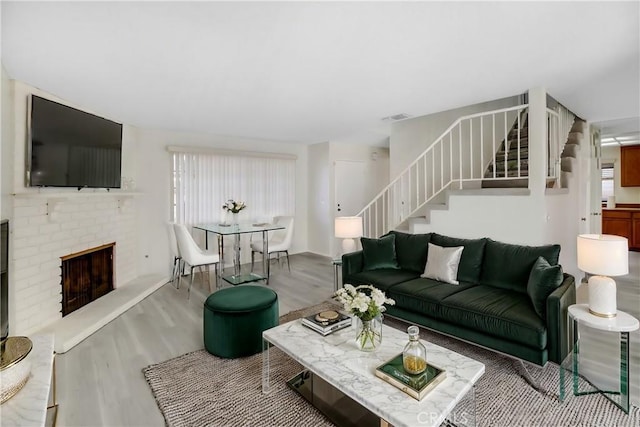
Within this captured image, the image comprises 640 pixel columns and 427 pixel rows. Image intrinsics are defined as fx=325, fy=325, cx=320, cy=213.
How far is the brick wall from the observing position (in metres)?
2.86

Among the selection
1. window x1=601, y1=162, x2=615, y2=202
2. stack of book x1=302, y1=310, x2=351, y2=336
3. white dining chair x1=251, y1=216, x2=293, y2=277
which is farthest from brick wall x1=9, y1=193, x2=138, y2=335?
window x1=601, y1=162, x2=615, y2=202

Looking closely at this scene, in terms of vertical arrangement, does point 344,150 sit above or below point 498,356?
above

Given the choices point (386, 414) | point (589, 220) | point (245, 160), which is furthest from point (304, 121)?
point (589, 220)

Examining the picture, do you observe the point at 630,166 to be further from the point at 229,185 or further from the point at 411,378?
the point at 411,378

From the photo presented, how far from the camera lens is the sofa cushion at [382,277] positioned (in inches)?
126

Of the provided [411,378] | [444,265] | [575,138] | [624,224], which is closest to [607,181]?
[624,224]

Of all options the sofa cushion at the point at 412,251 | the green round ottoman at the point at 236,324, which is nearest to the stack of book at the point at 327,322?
the green round ottoman at the point at 236,324

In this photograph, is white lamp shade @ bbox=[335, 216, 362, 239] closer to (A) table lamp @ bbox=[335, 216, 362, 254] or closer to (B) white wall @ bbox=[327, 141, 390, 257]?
(A) table lamp @ bbox=[335, 216, 362, 254]

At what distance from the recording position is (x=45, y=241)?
3.16 meters

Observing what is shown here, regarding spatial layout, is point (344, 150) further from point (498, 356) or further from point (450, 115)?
point (498, 356)

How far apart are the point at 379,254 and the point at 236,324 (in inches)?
69.5

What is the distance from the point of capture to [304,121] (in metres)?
4.69

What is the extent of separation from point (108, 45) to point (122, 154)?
258 centimetres

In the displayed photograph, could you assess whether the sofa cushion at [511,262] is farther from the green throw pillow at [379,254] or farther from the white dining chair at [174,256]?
the white dining chair at [174,256]
